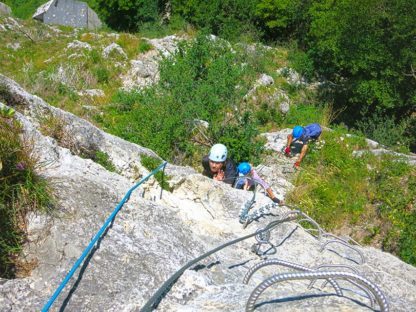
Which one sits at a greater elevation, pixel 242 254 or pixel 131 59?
pixel 242 254

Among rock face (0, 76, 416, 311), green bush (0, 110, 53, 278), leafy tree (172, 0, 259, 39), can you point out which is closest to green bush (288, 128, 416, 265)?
rock face (0, 76, 416, 311)

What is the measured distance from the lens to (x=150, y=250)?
2809 mm

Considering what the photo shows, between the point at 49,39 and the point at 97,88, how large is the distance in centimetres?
465

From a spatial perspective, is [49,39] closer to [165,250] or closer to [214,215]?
[214,215]

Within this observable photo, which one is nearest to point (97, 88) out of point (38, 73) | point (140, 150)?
point (38, 73)

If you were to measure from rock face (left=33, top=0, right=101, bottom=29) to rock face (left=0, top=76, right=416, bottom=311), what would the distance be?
75.7ft

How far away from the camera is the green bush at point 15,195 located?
2.59 meters

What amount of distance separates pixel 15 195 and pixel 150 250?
36.4 inches

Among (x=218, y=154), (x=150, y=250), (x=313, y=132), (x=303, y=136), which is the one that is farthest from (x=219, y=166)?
(x=313, y=132)

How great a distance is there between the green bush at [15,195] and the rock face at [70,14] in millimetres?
24430

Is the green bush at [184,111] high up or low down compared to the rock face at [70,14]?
up

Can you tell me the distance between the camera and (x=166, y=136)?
344 inches

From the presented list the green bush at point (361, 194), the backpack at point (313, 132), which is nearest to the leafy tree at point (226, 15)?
the backpack at point (313, 132)

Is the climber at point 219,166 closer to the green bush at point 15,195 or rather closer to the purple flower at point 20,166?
the green bush at point 15,195
